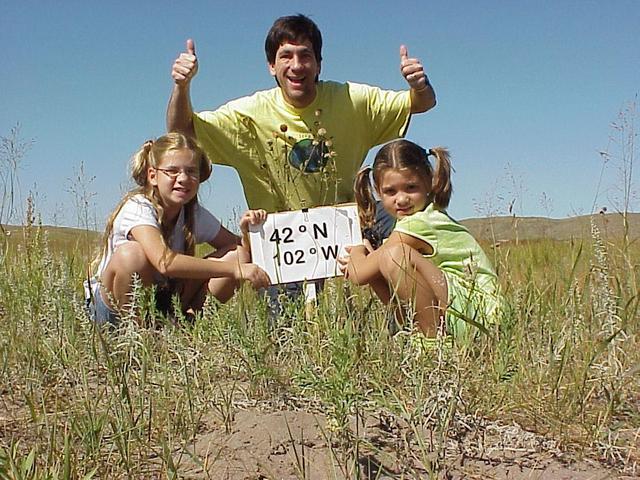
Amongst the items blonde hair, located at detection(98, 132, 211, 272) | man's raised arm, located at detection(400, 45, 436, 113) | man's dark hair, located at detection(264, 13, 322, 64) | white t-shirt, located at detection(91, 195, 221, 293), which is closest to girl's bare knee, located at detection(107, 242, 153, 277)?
white t-shirt, located at detection(91, 195, 221, 293)

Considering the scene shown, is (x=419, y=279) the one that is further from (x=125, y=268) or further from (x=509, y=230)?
(x=509, y=230)

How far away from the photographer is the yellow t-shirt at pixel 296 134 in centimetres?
395

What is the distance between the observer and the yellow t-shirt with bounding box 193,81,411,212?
3.95 metres

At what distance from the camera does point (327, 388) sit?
5.43ft

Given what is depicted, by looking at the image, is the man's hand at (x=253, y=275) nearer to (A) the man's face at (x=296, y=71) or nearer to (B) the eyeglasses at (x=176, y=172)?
(B) the eyeglasses at (x=176, y=172)

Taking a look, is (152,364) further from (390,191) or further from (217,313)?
(390,191)

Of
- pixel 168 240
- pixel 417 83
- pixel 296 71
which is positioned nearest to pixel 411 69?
pixel 417 83

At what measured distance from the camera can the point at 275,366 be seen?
2.33m

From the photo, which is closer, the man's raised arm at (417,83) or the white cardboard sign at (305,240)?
the white cardboard sign at (305,240)

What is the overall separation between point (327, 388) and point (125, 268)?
6.04 ft

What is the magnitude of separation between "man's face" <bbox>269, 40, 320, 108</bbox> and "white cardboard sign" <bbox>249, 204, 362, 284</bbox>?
928mm

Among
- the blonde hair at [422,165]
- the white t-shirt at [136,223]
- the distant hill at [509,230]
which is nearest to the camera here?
the blonde hair at [422,165]

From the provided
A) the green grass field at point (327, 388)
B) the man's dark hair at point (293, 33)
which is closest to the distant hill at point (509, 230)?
the green grass field at point (327, 388)

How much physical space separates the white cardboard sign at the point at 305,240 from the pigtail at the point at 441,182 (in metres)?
0.37
